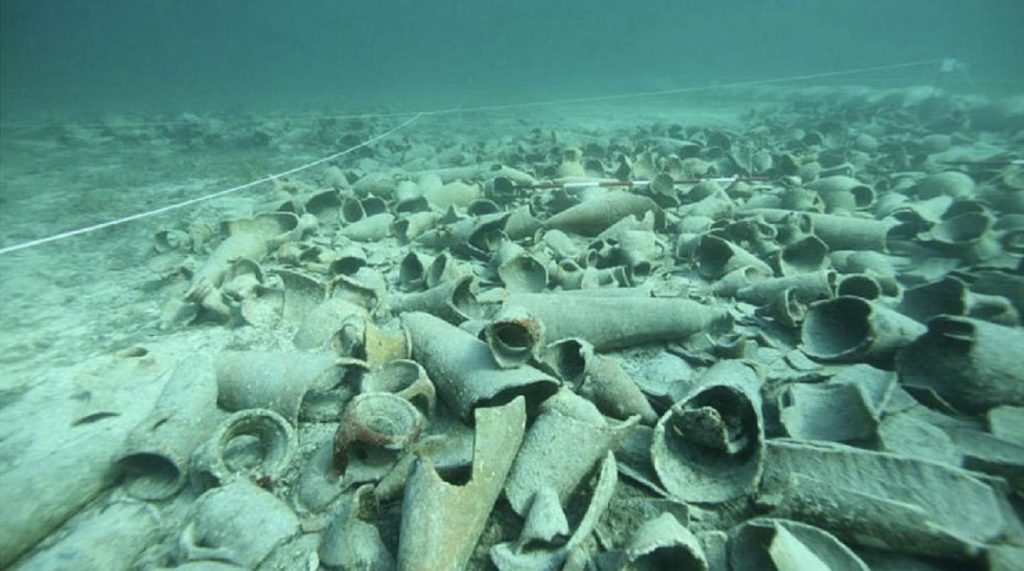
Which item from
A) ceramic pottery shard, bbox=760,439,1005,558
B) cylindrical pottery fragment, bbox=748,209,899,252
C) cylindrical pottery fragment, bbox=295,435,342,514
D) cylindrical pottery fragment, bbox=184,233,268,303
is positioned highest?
cylindrical pottery fragment, bbox=184,233,268,303

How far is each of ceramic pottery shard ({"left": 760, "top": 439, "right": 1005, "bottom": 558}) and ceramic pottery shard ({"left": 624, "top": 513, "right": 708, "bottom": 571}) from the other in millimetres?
452

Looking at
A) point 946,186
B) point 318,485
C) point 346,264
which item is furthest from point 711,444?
point 946,186

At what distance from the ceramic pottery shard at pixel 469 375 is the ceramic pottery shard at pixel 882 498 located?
2.74 ft

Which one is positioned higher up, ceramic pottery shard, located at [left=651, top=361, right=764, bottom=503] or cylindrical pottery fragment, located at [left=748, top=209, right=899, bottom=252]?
ceramic pottery shard, located at [left=651, top=361, right=764, bottom=503]

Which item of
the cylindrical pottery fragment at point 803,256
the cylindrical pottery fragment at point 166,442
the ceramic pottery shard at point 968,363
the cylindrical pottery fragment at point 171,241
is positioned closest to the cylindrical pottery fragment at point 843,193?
the cylindrical pottery fragment at point 803,256

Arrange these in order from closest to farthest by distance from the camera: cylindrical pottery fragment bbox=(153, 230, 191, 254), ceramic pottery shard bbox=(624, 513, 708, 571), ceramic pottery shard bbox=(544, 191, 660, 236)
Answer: ceramic pottery shard bbox=(624, 513, 708, 571) < ceramic pottery shard bbox=(544, 191, 660, 236) < cylindrical pottery fragment bbox=(153, 230, 191, 254)

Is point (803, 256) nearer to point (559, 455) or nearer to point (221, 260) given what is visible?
point (559, 455)

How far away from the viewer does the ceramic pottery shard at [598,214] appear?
4109 mm

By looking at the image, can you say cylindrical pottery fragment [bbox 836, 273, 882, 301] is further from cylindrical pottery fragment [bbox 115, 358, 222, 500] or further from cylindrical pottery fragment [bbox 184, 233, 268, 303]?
cylindrical pottery fragment [bbox 184, 233, 268, 303]

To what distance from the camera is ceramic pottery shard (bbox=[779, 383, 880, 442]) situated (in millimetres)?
1784

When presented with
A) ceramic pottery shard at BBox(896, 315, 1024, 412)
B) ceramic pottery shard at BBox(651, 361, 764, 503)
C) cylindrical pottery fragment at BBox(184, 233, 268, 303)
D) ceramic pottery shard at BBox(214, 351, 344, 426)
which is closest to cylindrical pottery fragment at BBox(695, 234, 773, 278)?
ceramic pottery shard at BBox(896, 315, 1024, 412)

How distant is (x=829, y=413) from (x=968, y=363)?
2.10 feet

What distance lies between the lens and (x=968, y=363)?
196 centimetres

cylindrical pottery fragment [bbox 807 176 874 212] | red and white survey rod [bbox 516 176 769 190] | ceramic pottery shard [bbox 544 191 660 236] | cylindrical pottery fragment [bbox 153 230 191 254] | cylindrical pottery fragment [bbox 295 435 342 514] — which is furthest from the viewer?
red and white survey rod [bbox 516 176 769 190]
